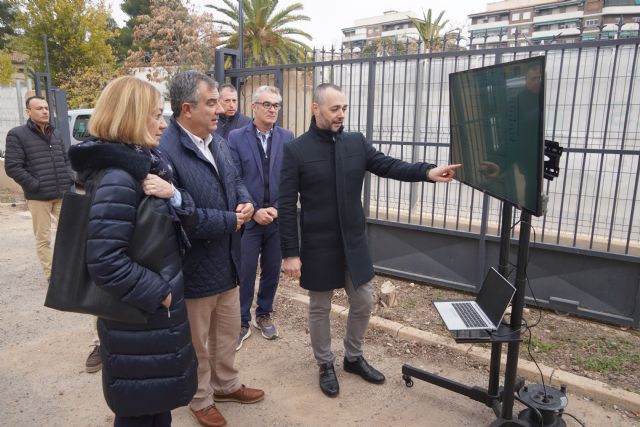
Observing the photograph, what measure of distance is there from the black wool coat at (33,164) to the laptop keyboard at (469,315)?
14.2ft

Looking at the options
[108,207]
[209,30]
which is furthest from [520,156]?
[209,30]

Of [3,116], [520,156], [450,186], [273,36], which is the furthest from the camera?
[273,36]

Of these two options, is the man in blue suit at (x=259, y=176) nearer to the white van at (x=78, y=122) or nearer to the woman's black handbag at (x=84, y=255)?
the woman's black handbag at (x=84, y=255)

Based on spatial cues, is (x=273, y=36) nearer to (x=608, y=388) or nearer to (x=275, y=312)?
(x=275, y=312)

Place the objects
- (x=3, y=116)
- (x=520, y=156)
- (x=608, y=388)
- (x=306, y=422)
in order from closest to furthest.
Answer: (x=520, y=156) < (x=306, y=422) < (x=608, y=388) < (x=3, y=116)

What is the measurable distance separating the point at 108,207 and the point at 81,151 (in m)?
0.25

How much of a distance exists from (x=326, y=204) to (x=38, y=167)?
3560mm

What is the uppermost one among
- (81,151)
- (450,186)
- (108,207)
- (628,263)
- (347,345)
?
(81,151)

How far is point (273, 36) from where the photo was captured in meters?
20.6

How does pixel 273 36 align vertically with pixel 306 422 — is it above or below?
above

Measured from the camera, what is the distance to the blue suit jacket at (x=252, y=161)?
376 centimetres

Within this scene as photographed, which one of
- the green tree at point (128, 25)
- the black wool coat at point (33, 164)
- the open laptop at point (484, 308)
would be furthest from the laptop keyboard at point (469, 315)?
the green tree at point (128, 25)

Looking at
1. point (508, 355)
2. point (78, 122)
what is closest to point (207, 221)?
point (508, 355)

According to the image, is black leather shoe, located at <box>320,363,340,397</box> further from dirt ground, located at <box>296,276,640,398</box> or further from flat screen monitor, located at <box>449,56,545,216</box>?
flat screen monitor, located at <box>449,56,545,216</box>
